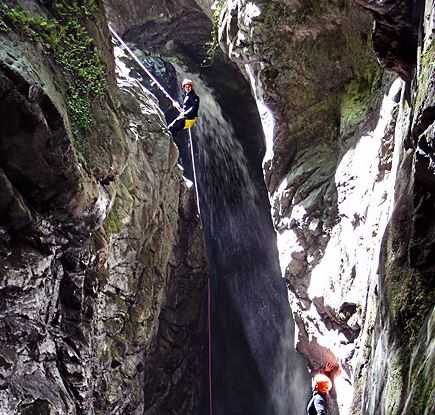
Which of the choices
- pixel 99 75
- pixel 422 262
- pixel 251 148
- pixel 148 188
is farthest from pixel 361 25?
pixel 251 148

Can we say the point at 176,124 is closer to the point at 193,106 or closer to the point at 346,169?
the point at 193,106

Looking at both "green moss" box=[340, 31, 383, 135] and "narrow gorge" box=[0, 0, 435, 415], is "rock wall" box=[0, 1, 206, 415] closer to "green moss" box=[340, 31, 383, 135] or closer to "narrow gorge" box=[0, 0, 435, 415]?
"narrow gorge" box=[0, 0, 435, 415]

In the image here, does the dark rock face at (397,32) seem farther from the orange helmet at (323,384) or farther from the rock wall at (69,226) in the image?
the orange helmet at (323,384)

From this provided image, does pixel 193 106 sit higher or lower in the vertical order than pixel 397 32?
higher

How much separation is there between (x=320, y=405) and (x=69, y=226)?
160 inches

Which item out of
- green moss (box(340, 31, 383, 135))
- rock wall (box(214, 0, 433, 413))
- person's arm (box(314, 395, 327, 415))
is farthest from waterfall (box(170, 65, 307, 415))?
green moss (box(340, 31, 383, 135))

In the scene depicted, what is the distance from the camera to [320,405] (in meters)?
6.86

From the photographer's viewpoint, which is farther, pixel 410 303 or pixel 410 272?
pixel 410 272

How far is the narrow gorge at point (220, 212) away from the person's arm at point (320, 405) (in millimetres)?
298

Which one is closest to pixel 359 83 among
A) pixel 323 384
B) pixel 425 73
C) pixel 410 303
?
pixel 323 384

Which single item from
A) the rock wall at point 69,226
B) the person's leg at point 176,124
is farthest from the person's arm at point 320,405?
the person's leg at point 176,124

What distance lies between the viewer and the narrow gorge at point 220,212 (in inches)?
175

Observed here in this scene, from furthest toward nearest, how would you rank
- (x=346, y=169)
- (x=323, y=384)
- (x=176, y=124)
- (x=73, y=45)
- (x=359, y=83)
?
(x=176, y=124), (x=359, y=83), (x=346, y=169), (x=73, y=45), (x=323, y=384)

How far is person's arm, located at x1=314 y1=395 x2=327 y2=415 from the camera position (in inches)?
267
